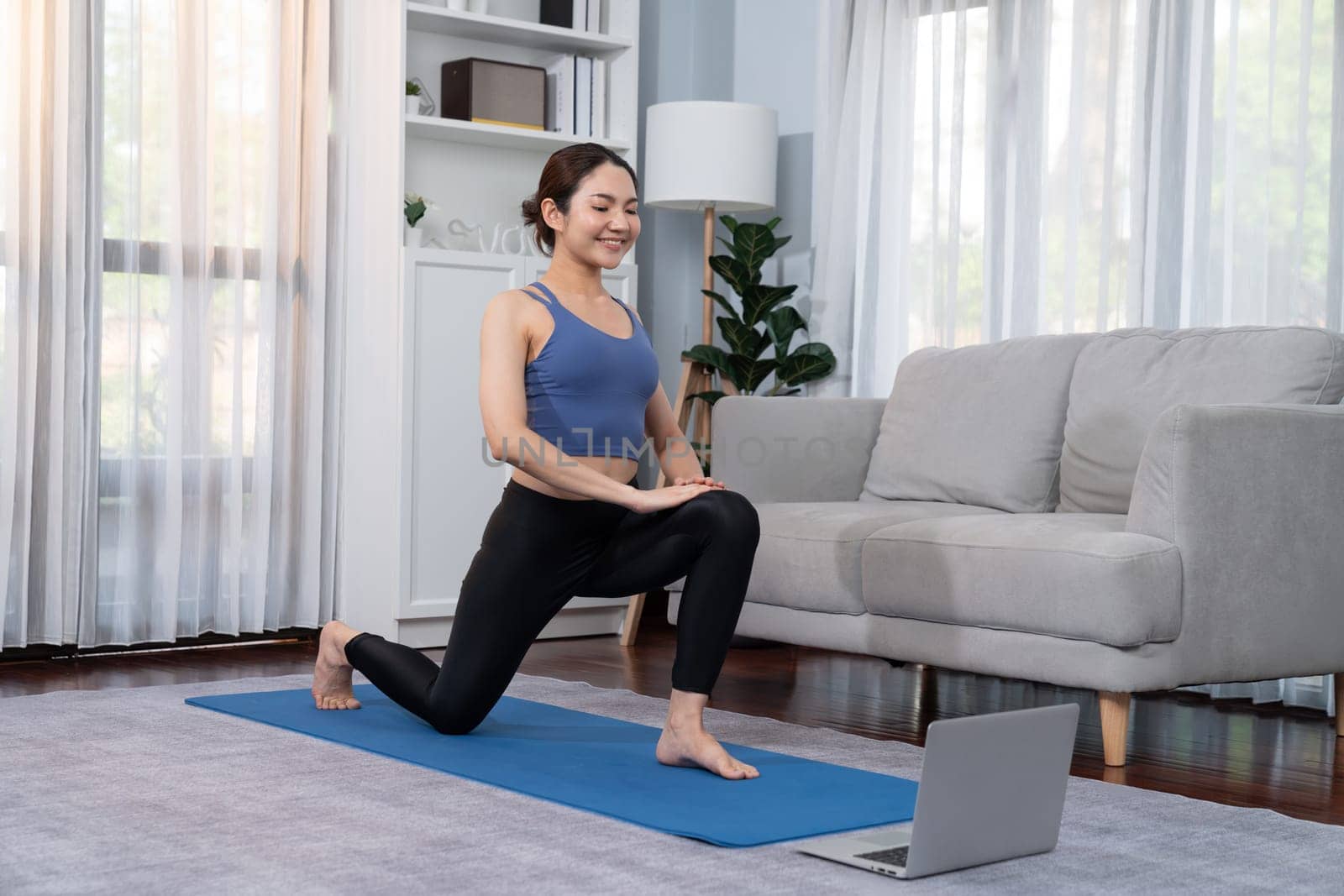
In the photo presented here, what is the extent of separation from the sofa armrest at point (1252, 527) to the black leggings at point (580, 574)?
0.78m

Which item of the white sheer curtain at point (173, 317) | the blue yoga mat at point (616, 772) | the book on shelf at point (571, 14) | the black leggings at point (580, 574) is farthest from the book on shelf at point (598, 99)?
the black leggings at point (580, 574)

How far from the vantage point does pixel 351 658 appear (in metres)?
2.84

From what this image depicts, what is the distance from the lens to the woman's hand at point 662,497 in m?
2.40

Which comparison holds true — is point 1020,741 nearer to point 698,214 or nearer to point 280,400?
point 280,400

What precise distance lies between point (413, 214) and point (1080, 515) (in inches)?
83.9

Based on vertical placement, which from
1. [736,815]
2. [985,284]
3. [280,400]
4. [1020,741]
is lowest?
[736,815]

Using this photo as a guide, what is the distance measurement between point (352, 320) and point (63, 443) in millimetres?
895

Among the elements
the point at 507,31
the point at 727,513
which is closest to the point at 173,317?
the point at 507,31

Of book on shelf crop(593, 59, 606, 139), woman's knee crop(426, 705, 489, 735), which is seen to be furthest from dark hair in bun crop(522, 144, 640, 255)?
book on shelf crop(593, 59, 606, 139)

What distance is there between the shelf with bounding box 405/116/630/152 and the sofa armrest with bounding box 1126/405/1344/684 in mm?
2438

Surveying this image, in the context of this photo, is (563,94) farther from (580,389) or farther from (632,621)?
(580,389)

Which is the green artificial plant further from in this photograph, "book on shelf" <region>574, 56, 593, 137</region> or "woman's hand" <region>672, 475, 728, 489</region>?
"woman's hand" <region>672, 475, 728, 489</region>

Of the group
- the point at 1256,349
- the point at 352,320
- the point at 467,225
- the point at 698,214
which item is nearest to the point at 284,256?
the point at 352,320

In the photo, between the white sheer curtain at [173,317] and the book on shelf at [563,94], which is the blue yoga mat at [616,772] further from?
the book on shelf at [563,94]
